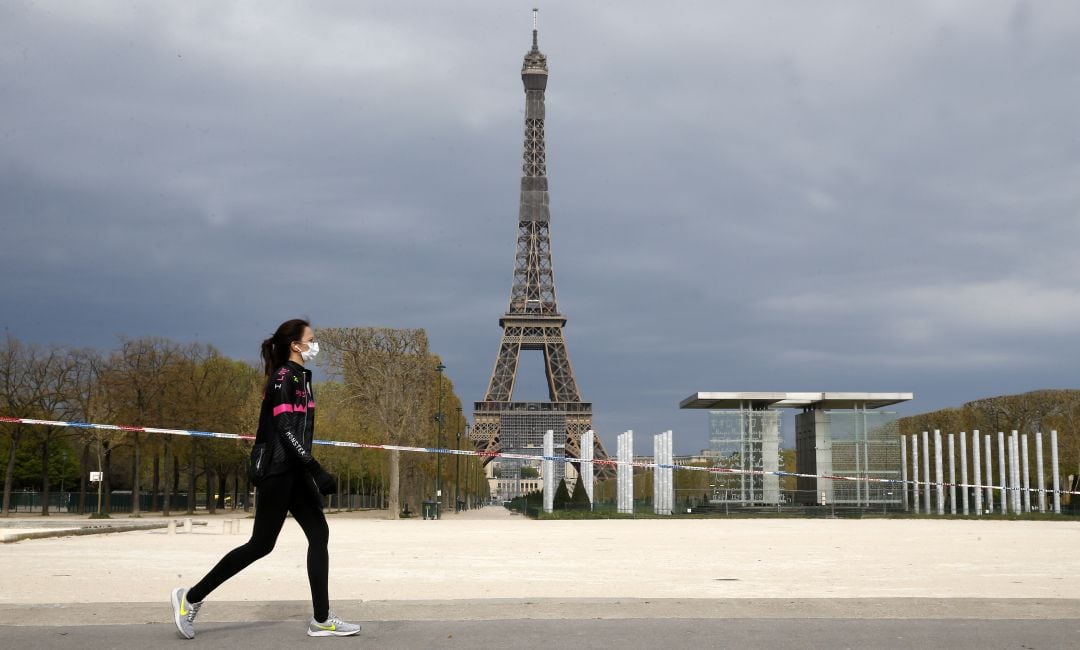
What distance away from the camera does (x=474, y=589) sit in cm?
857

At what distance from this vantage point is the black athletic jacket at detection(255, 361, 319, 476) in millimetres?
5543

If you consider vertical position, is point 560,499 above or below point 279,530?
below

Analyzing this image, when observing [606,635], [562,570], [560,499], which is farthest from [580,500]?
[606,635]

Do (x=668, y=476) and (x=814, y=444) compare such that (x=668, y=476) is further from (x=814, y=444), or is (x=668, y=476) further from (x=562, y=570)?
(x=562, y=570)

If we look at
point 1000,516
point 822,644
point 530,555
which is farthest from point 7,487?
point 822,644

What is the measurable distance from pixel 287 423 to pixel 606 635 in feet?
6.55

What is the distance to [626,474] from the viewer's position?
137 ft

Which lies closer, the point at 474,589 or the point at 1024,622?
the point at 1024,622

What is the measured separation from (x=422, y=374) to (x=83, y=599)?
110ft

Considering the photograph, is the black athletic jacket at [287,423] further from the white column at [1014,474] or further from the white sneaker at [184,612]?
the white column at [1014,474]

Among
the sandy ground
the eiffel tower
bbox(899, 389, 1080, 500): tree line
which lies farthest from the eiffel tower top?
the sandy ground

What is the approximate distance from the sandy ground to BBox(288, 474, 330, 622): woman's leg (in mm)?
2226

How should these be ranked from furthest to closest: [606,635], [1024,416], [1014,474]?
[1024,416] → [1014,474] → [606,635]

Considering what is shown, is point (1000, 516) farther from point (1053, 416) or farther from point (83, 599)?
point (83, 599)
